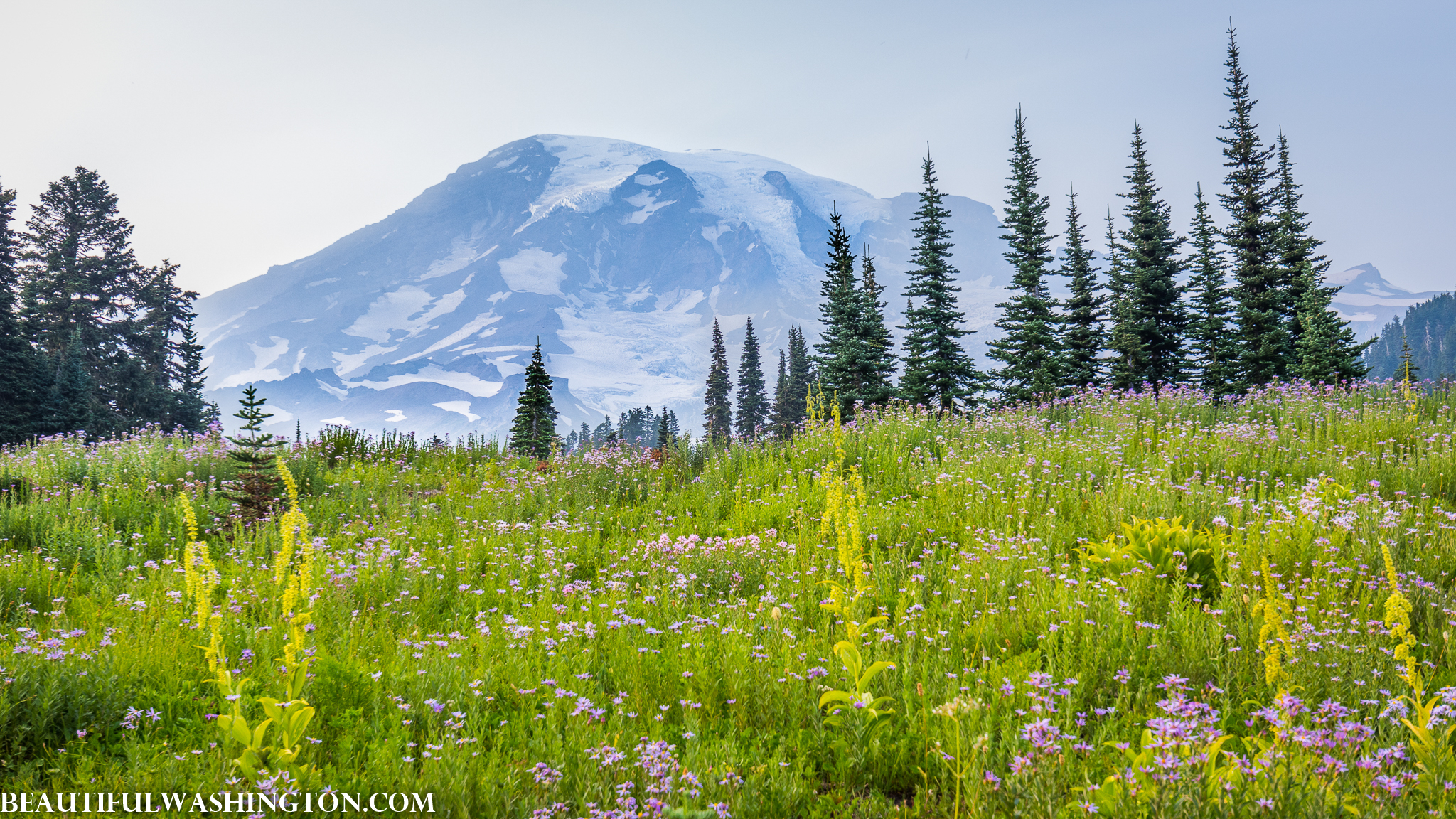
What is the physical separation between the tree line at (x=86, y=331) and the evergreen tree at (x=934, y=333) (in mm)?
43360

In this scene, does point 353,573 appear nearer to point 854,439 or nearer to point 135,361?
point 854,439

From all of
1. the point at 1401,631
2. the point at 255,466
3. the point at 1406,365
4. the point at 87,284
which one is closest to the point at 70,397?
the point at 87,284

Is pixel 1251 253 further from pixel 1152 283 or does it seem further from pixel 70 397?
pixel 70 397

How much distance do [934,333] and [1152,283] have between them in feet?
35.0

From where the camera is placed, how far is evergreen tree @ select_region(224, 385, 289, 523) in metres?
8.14

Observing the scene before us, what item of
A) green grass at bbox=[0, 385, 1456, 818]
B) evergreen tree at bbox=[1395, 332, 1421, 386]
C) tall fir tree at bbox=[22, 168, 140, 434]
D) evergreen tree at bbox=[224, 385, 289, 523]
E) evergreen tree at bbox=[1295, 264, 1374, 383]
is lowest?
green grass at bbox=[0, 385, 1456, 818]

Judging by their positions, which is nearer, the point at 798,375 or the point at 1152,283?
the point at 1152,283

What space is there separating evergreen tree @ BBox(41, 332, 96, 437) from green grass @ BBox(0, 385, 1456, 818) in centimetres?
3634

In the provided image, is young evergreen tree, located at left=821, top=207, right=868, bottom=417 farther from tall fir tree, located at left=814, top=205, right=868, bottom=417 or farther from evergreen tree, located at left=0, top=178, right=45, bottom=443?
evergreen tree, located at left=0, top=178, right=45, bottom=443

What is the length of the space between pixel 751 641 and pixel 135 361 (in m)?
53.7

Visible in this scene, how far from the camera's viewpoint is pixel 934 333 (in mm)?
31281

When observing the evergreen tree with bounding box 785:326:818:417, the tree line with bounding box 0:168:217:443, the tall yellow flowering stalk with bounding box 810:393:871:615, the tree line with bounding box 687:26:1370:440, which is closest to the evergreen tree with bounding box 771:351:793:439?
the evergreen tree with bounding box 785:326:818:417

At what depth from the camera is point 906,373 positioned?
101 feet

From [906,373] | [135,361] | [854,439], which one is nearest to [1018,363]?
[906,373]
